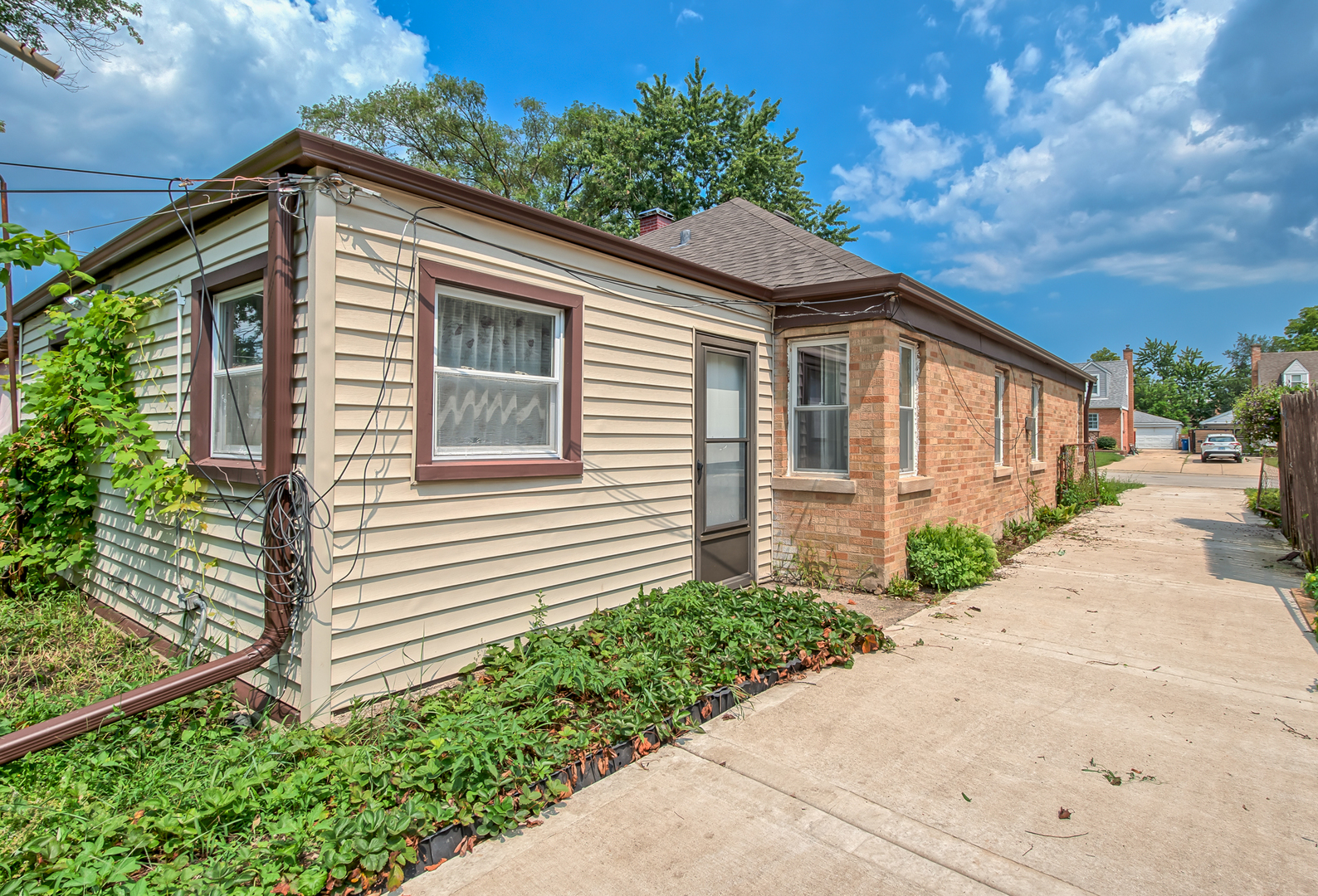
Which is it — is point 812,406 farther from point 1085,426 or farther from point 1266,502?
point 1085,426

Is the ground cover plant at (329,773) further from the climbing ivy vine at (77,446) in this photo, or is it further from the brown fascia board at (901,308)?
the brown fascia board at (901,308)

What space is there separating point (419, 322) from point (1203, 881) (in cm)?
447

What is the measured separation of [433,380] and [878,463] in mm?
4444

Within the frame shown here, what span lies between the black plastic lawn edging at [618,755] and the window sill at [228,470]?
7.34 feet

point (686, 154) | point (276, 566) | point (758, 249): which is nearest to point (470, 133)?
point (686, 154)

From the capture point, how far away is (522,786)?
2.85 meters

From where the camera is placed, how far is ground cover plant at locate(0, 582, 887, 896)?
2289 mm

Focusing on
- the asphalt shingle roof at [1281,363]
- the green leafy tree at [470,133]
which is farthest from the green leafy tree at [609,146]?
the asphalt shingle roof at [1281,363]

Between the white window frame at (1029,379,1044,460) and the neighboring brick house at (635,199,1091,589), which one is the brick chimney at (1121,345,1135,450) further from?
the neighboring brick house at (635,199,1091,589)

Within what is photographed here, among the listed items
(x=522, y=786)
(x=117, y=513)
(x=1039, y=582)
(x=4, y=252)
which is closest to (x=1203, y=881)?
(x=522, y=786)

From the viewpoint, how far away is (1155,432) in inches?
2259

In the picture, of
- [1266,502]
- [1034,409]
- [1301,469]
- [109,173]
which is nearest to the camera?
[109,173]

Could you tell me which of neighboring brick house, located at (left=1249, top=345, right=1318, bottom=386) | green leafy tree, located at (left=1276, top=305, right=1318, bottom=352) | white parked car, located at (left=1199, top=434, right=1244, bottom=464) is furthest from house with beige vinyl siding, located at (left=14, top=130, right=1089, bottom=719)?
green leafy tree, located at (left=1276, top=305, right=1318, bottom=352)

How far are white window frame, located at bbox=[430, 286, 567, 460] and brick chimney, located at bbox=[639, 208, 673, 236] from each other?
278 inches
